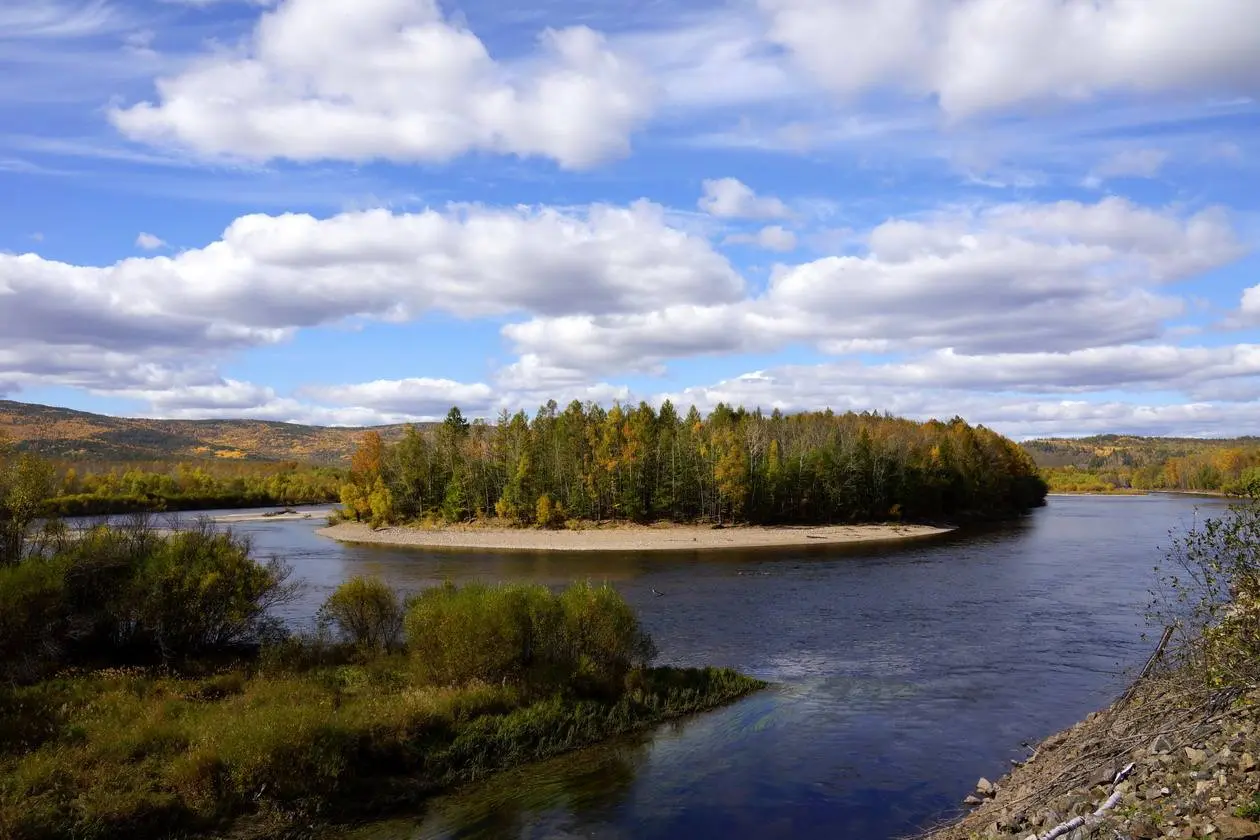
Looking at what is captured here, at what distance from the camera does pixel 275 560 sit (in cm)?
2702

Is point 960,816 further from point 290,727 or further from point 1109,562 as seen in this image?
point 1109,562

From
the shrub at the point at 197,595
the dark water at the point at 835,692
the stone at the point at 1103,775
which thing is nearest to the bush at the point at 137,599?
the shrub at the point at 197,595

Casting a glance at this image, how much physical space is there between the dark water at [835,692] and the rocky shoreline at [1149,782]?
2.63 meters

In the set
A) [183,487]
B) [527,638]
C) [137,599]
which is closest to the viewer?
[527,638]

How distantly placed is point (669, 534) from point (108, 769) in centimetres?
6967

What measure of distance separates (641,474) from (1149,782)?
80365mm

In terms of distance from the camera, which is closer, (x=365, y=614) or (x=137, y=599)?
(x=137, y=599)

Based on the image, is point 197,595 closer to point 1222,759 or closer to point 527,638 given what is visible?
point 527,638

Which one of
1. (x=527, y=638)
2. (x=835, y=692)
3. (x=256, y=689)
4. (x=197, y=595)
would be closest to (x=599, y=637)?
(x=527, y=638)

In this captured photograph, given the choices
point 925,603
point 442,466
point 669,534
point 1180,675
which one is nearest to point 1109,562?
point 925,603

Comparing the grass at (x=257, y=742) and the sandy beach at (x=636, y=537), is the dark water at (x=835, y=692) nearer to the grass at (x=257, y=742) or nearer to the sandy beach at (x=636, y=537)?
the grass at (x=257, y=742)

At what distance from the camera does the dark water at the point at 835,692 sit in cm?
1636

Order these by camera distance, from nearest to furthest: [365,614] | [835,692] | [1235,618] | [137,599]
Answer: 1. [1235,618]
2. [137,599]
3. [835,692]
4. [365,614]

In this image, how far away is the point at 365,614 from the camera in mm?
26672
